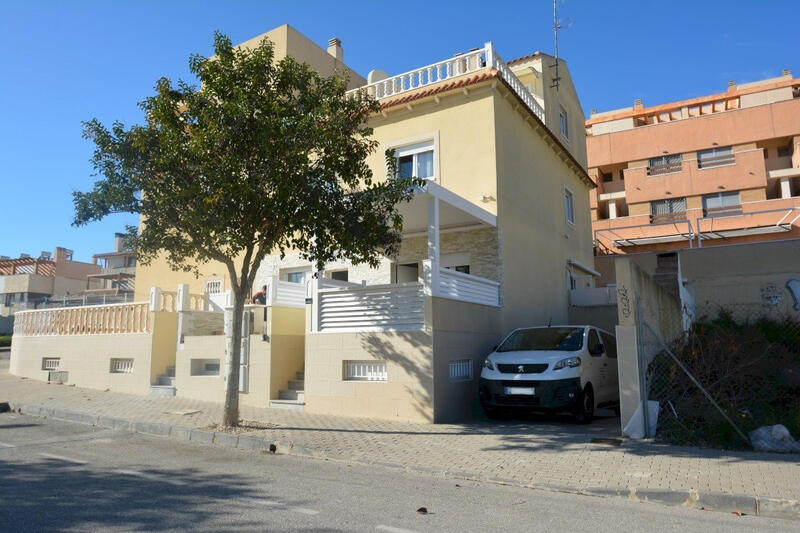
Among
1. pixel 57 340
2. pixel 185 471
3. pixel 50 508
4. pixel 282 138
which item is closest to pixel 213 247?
pixel 282 138

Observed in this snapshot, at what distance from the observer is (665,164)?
3359 centimetres

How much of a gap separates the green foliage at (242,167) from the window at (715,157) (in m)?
28.0

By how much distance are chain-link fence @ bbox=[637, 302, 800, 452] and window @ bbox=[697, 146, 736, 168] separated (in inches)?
948

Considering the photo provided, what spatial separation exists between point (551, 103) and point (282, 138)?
1312 centimetres

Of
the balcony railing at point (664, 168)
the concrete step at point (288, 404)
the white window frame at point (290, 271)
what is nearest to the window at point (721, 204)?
the balcony railing at point (664, 168)

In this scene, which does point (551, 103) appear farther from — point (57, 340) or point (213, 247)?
point (57, 340)

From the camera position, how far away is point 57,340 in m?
17.4

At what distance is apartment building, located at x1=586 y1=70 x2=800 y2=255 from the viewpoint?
99.2ft

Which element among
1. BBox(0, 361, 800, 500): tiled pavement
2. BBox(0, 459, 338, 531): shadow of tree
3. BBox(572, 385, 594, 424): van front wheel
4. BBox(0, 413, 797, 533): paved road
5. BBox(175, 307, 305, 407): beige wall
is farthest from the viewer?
BBox(175, 307, 305, 407): beige wall

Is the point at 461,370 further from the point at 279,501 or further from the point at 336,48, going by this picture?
the point at 336,48

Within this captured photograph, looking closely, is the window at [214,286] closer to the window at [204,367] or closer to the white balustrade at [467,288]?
the window at [204,367]

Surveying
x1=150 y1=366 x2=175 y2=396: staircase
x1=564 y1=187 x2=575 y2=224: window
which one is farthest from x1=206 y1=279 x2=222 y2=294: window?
x1=564 y1=187 x2=575 y2=224: window

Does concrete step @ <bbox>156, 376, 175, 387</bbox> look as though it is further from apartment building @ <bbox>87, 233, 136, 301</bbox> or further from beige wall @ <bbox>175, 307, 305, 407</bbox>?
apartment building @ <bbox>87, 233, 136, 301</bbox>

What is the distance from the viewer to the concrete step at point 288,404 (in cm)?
1212
